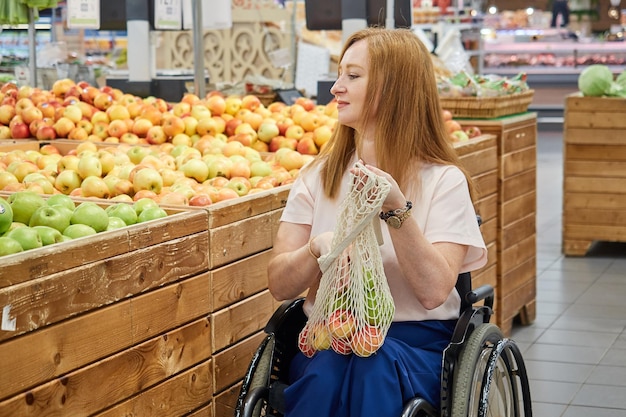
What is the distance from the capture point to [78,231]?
2492 mm

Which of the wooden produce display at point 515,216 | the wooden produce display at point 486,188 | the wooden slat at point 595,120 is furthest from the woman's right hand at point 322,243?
the wooden slat at point 595,120

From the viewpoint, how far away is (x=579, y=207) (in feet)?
22.4

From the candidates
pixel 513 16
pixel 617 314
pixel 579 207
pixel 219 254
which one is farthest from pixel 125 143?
pixel 513 16

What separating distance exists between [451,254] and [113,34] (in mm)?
10818

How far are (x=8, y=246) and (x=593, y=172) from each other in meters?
5.28

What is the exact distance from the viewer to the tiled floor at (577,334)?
156 inches

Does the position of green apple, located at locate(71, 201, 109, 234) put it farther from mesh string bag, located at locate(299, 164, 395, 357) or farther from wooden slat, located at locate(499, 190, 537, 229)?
wooden slat, located at locate(499, 190, 537, 229)

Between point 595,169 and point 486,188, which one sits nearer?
point 486,188

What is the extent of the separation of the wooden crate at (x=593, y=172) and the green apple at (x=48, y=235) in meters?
4.97

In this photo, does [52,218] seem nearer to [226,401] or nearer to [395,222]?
[226,401]

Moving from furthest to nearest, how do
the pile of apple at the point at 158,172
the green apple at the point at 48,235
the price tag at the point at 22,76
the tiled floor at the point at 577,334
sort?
the price tag at the point at 22,76 < the tiled floor at the point at 577,334 < the pile of apple at the point at 158,172 < the green apple at the point at 48,235

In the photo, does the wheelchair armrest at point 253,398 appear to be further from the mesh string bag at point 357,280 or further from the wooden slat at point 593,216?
the wooden slat at point 593,216

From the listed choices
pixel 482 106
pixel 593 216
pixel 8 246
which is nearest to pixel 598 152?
pixel 593 216

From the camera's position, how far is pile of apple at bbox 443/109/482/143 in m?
4.46
